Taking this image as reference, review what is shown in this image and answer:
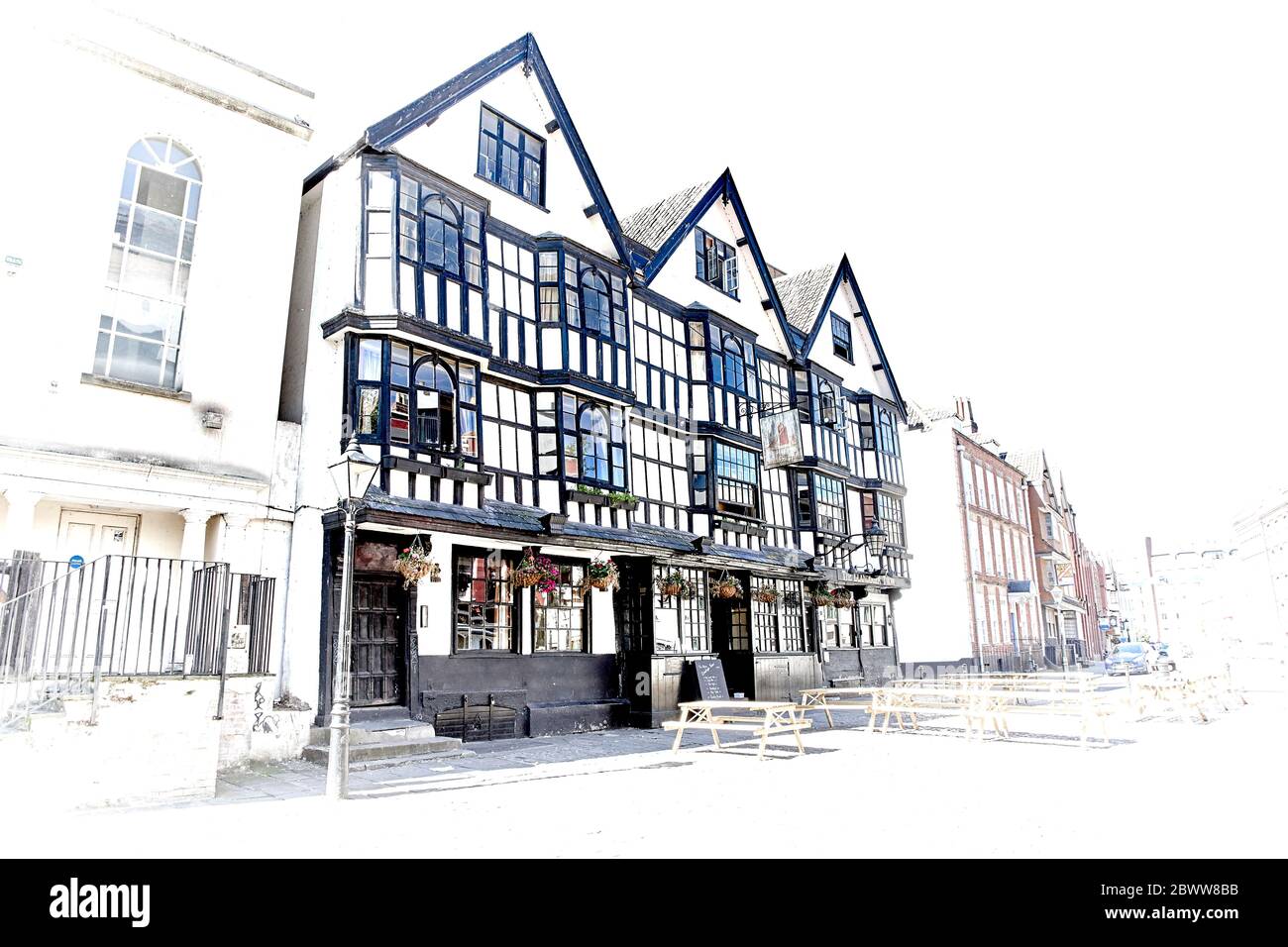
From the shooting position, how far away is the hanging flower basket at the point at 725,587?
20.7m

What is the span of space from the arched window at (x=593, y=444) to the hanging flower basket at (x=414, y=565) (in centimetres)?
458

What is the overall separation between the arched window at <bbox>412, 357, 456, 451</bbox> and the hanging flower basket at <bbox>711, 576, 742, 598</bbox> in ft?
28.5

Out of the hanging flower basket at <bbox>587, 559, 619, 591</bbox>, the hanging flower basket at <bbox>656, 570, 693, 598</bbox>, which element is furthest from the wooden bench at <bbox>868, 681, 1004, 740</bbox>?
the hanging flower basket at <bbox>587, 559, 619, 591</bbox>

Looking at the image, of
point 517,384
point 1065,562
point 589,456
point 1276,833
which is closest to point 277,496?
point 517,384

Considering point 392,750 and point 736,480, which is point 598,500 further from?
point 392,750

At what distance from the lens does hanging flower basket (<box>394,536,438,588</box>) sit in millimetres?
13609

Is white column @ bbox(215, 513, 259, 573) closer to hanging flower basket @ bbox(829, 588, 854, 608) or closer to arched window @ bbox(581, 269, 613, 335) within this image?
arched window @ bbox(581, 269, 613, 335)

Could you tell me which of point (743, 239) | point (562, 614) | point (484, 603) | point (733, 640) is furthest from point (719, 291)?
point (484, 603)

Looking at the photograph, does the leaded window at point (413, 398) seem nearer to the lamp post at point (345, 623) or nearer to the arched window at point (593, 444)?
the arched window at point (593, 444)

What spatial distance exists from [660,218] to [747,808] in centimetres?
1916

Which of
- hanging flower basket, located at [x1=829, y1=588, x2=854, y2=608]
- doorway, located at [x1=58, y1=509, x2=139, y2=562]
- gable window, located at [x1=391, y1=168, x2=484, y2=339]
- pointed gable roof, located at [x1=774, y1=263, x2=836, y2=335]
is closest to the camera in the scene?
doorway, located at [x1=58, y1=509, x2=139, y2=562]

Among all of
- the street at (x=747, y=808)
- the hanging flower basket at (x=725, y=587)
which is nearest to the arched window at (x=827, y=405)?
the hanging flower basket at (x=725, y=587)
